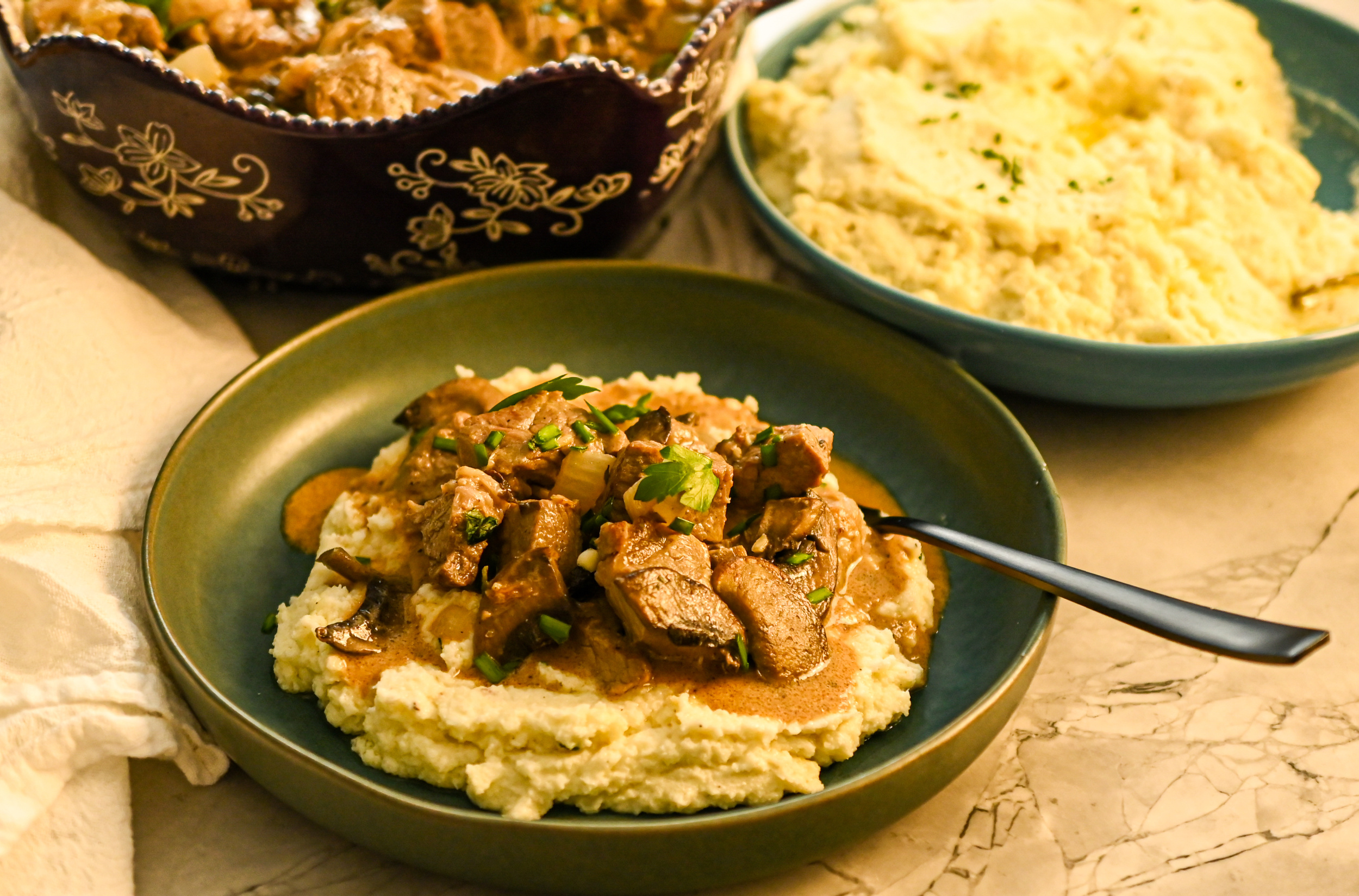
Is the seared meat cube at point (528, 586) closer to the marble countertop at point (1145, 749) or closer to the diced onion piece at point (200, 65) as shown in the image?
the marble countertop at point (1145, 749)

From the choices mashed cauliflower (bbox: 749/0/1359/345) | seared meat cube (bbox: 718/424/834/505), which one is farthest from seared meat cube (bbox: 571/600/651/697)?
mashed cauliflower (bbox: 749/0/1359/345)

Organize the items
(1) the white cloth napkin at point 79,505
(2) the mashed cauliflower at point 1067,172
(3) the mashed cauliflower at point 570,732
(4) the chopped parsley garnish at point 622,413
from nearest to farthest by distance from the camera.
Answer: (3) the mashed cauliflower at point 570,732, (1) the white cloth napkin at point 79,505, (4) the chopped parsley garnish at point 622,413, (2) the mashed cauliflower at point 1067,172

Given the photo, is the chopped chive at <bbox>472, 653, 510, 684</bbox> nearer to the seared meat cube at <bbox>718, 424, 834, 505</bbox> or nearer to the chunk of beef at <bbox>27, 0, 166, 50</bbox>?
the seared meat cube at <bbox>718, 424, 834, 505</bbox>

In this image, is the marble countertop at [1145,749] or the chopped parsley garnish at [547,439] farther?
the chopped parsley garnish at [547,439]

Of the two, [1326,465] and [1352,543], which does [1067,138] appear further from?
[1352,543]

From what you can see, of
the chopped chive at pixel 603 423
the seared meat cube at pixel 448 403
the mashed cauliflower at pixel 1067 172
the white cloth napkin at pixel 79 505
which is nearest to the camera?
the white cloth napkin at pixel 79 505

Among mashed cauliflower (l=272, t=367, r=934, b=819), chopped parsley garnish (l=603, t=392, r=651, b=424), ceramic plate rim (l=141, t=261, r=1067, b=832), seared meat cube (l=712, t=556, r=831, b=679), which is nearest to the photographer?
ceramic plate rim (l=141, t=261, r=1067, b=832)

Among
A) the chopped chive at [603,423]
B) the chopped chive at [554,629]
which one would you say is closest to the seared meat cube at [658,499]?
the chopped chive at [603,423]
